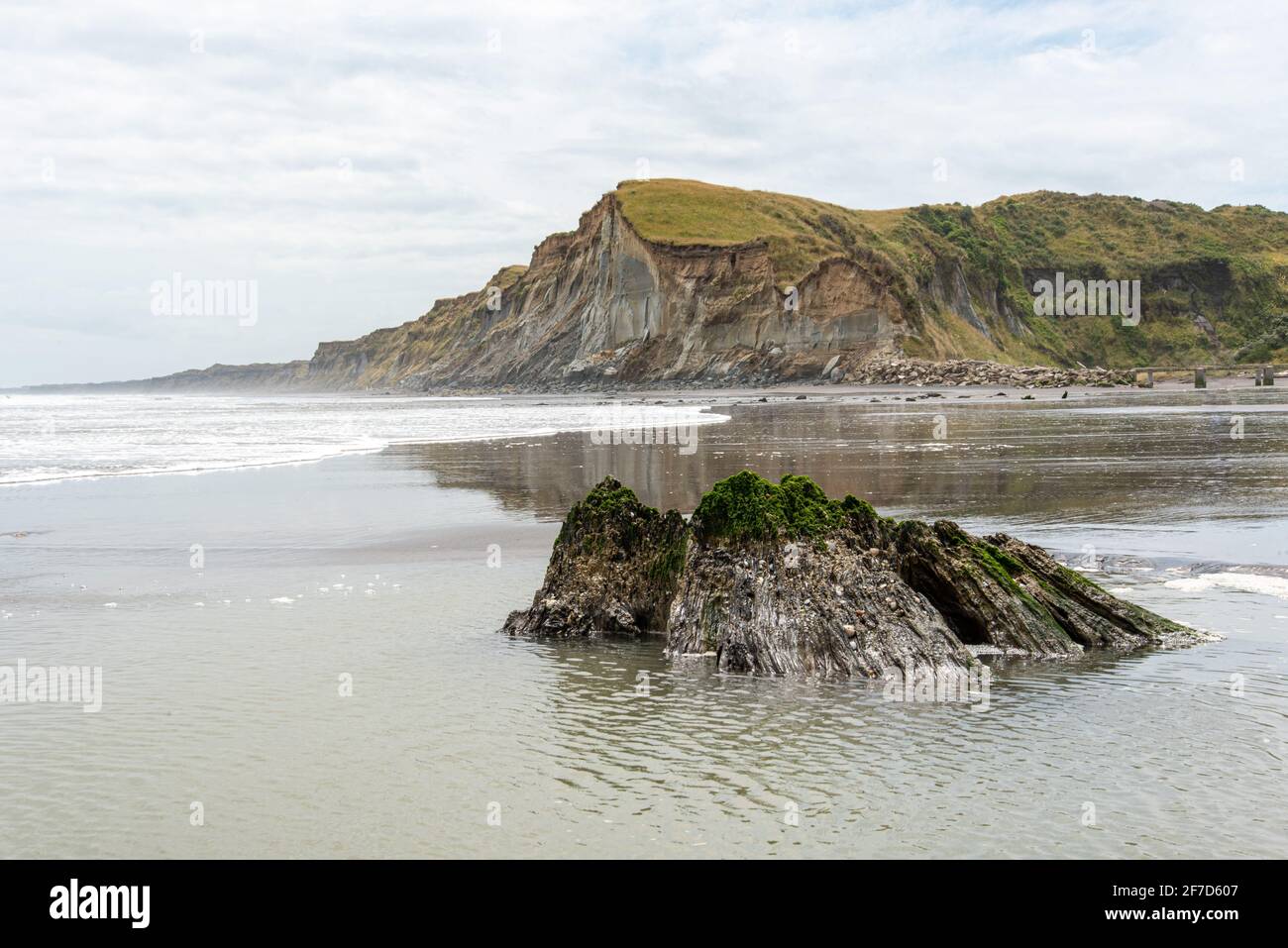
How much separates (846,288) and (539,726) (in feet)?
367

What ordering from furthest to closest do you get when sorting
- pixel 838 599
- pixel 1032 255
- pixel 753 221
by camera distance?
pixel 1032 255 < pixel 753 221 < pixel 838 599

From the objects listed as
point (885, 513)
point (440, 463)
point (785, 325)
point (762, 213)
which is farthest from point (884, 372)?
point (885, 513)

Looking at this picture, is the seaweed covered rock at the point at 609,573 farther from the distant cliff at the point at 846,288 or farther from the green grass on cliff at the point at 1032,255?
the green grass on cliff at the point at 1032,255

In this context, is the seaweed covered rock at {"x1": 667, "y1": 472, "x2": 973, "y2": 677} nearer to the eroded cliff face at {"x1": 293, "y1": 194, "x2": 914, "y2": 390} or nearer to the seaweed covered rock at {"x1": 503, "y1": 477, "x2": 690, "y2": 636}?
the seaweed covered rock at {"x1": 503, "y1": 477, "x2": 690, "y2": 636}

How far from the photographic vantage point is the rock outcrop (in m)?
A: 8.53

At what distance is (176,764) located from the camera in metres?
6.42

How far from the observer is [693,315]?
4845 inches

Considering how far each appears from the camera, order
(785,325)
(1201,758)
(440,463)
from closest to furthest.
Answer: (1201,758), (440,463), (785,325)

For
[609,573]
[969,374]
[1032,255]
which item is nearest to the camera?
[609,573]

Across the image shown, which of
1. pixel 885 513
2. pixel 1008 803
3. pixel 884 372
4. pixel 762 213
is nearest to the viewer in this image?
pixel 1008 803

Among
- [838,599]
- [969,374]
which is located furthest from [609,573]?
[969,374]

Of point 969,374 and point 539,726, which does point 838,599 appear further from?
point 969,374
